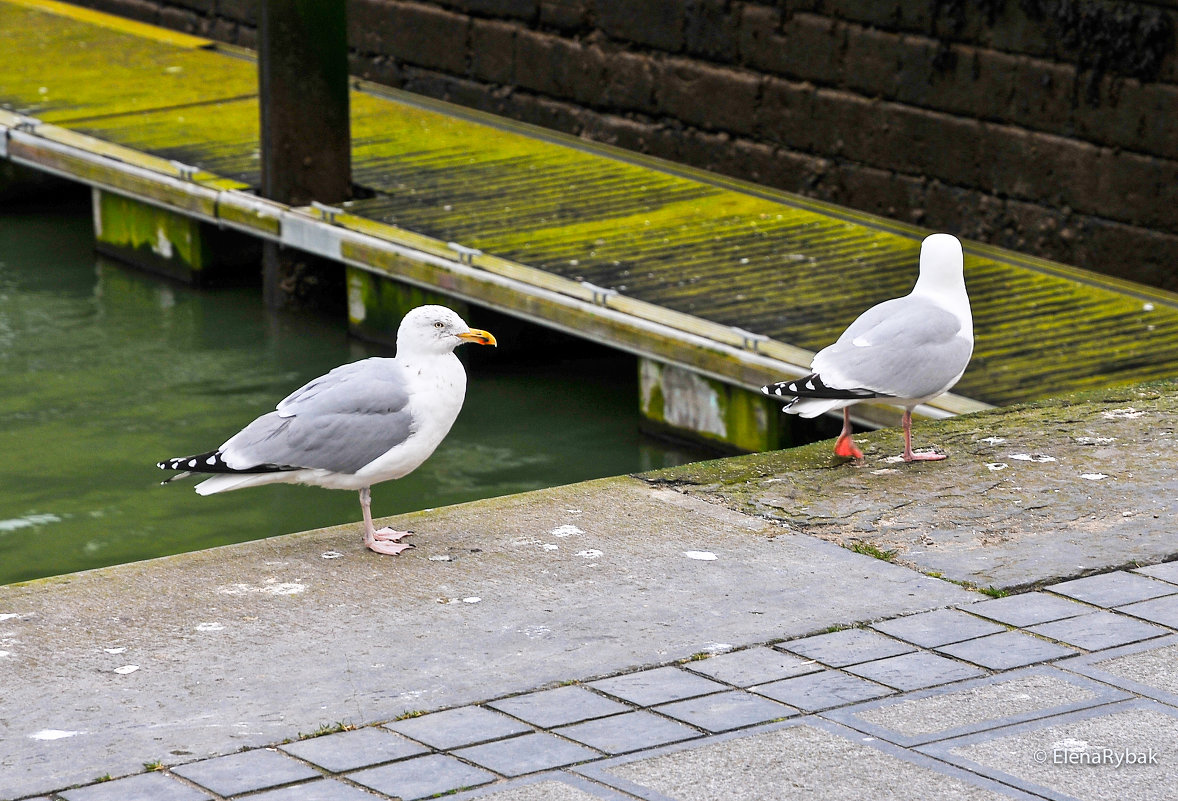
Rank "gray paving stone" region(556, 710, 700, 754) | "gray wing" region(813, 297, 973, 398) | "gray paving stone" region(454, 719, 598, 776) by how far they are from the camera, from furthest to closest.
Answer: "gray wing" region(813, 297, 973, 398) < "gray paving stone" region(556, 710, 700, 754) < "gray paving stone" region(454, 719, 598, 776)

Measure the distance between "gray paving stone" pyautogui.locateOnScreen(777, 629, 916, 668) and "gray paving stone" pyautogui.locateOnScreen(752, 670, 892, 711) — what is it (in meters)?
0.10

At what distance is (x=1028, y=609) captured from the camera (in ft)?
16.2

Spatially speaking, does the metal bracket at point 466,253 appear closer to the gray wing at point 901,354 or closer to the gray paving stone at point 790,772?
the gray wing at point 901,354

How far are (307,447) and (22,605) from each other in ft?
3.09

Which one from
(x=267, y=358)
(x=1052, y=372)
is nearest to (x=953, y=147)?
(x=1052, y=372)

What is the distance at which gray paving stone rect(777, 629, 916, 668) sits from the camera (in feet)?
15.1

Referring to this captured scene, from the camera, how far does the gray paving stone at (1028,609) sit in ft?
16.0

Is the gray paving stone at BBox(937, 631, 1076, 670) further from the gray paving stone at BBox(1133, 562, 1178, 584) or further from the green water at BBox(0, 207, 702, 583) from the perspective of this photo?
the green water at BBox(0, 207, 702, 583)

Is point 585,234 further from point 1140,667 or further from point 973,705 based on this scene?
point 973,705

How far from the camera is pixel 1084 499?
19.0 feet

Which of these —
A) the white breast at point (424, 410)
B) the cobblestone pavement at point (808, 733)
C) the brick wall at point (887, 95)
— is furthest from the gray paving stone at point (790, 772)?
the brick wall at point (887, 95)

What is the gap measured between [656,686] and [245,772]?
1045 mm

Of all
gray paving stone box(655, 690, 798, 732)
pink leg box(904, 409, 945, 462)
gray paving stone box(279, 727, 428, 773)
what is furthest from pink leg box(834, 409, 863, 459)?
gray paving stone box(279, 727, 428, 773)

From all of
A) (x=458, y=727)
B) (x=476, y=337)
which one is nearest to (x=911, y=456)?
(x=476, y=337)
